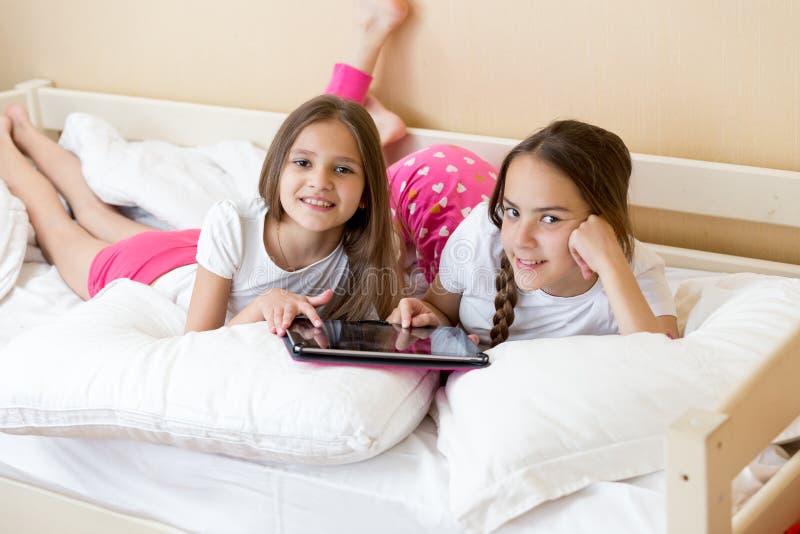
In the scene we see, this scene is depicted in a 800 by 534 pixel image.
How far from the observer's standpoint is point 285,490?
1018 mm

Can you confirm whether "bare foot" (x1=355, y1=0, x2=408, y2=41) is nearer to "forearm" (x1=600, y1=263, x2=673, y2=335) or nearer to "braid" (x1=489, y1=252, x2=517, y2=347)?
"braid" (x1=489, y1=252, x2=517, y2=347)

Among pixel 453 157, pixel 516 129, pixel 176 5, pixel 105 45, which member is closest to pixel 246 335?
pixel 453 157

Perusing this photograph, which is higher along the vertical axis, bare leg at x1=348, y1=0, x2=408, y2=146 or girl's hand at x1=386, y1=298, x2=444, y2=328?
bare leg at x1=348, y1=0, x2=408, y2=146

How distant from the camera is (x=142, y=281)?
1.43 meters

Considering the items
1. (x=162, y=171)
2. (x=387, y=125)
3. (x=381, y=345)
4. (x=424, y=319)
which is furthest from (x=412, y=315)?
(x=162, y=171)

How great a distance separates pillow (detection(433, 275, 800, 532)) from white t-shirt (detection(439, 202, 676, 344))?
18cm

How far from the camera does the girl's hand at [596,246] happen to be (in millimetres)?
1106

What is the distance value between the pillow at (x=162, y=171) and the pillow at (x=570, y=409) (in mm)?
820

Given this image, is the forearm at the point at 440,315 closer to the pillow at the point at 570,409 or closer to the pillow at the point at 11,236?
the pillow at the point at 570,409

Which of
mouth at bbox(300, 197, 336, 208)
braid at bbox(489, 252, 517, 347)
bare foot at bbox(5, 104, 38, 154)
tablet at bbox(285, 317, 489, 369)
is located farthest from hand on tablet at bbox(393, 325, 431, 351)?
bare foot at bbox(5, 104, 38, 154)

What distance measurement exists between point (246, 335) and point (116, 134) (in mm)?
920

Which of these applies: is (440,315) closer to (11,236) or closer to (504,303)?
(504,303)

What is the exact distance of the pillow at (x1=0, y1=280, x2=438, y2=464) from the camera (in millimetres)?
970

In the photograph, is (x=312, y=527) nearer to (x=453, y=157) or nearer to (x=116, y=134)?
(x=453, y=157)
